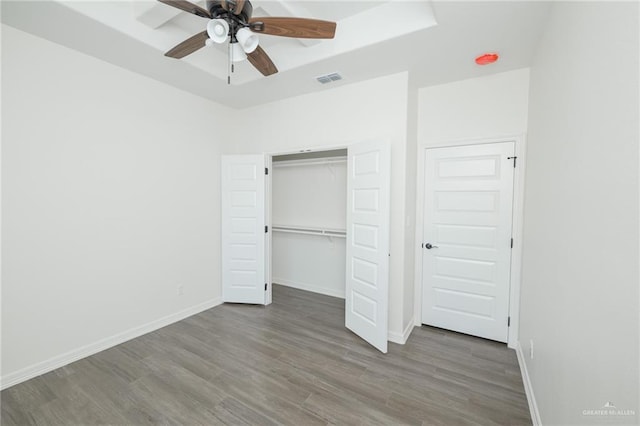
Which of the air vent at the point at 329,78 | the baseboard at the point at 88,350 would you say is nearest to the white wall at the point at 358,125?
the air vent at the point at 329,78

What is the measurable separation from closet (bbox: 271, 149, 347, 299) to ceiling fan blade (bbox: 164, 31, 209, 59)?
7.64 ft

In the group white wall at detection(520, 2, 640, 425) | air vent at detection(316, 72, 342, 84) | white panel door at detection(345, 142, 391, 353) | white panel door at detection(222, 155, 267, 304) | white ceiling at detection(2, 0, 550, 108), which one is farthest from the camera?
white panel door at detection(222, 155, 267, 304)

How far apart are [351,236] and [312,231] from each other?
4.18 feet

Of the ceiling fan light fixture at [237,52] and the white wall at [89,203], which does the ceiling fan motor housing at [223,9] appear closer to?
the ceiling fan light fixture at [237,52]

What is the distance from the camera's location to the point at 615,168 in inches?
37.4

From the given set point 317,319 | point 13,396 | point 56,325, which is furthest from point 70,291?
point 317,319

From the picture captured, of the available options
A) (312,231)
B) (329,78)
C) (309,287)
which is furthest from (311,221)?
(329,78)

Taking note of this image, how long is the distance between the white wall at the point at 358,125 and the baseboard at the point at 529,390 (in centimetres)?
103

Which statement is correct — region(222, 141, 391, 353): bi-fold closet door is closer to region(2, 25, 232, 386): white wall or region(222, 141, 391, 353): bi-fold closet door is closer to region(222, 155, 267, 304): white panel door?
region(222, 155, 267, 304): white panel door

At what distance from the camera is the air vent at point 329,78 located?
2.85 metres

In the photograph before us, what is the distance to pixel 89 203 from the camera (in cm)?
254

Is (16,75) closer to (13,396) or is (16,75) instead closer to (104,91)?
(104,91)

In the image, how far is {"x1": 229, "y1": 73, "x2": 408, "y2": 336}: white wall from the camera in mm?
2754

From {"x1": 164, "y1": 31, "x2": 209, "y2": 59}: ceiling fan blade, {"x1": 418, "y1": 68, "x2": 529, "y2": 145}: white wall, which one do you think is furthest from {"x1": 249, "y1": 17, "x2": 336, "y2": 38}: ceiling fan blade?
{"x1": 418, "y1": 68, "x2": 529, "y2": 145}: white wall
